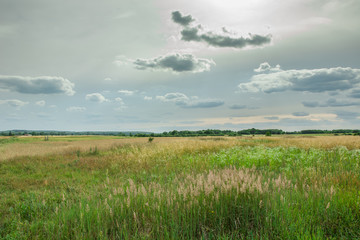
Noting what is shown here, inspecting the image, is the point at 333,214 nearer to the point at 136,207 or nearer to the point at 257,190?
the point at 257,190

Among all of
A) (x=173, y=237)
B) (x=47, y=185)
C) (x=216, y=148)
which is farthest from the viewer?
(x=216, y=148)

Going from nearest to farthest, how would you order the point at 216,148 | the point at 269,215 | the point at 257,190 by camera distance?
the point at 269,215 → the point at 257,190 → the point at 216,148

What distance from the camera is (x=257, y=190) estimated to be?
4.02 meters

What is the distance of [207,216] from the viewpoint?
3.73 metres

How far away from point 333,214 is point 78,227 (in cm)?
446

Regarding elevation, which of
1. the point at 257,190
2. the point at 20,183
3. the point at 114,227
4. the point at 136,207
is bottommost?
the point at 20,183

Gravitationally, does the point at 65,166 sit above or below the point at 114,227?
below

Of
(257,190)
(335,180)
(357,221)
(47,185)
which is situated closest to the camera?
(357,221)

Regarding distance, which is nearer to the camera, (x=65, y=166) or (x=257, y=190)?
(x=257, y=190)

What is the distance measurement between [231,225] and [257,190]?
0.89 metres

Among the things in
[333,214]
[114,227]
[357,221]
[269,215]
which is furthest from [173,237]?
[357,221]

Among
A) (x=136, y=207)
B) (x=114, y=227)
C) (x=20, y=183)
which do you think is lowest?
(x=20, y=183)

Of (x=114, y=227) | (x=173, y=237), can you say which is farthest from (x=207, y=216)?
(x=114, y=227)

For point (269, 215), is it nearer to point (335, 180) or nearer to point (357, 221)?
point (357, 221)
